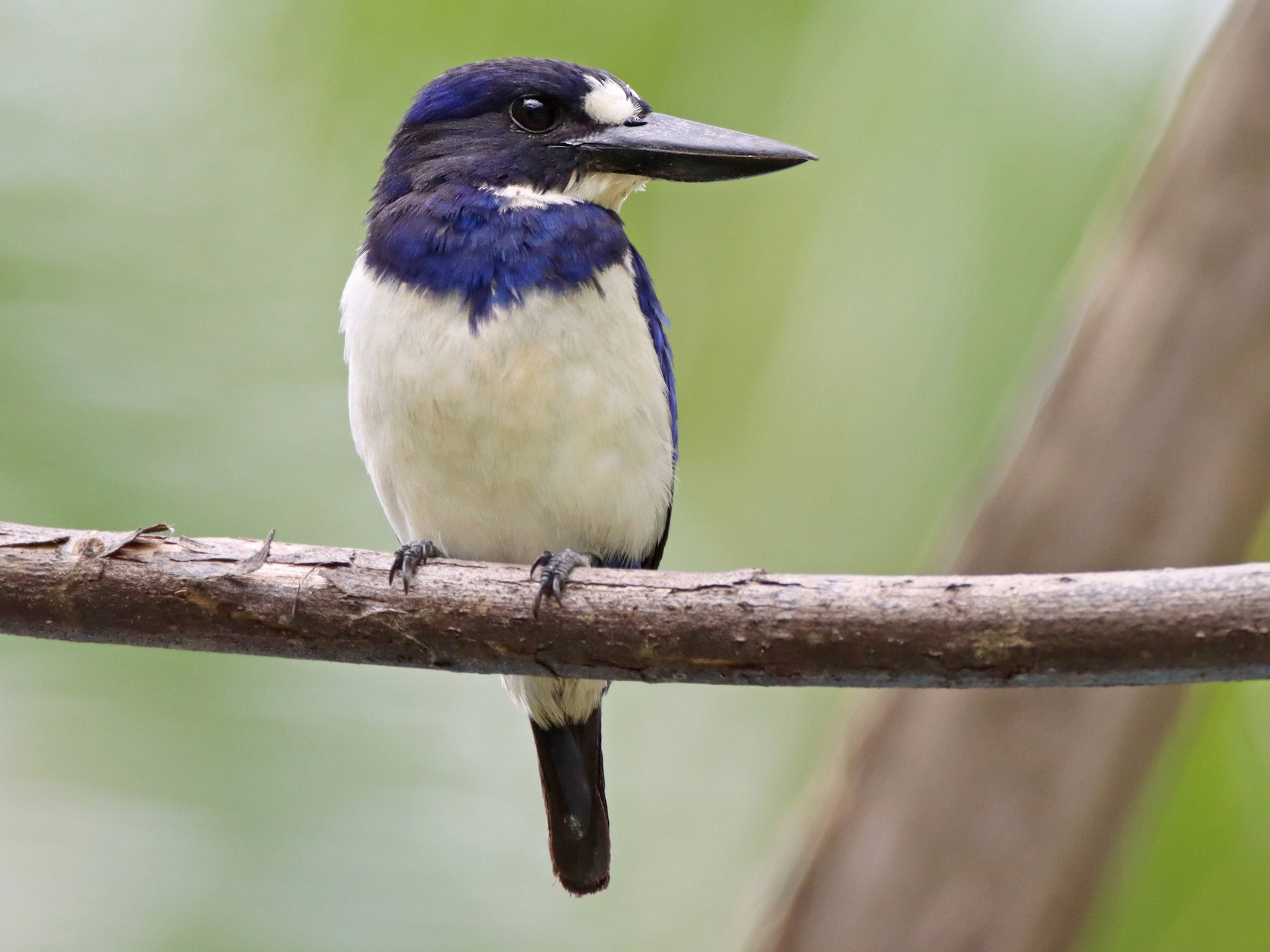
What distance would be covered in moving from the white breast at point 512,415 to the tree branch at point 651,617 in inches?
18.6

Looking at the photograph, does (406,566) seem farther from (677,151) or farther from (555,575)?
(677,151)

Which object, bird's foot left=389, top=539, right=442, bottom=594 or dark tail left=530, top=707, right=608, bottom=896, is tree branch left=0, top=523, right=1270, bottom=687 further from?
dark tail left=530, top=707, right=608, bottom=896

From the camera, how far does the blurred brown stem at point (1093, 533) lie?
10.7 feet

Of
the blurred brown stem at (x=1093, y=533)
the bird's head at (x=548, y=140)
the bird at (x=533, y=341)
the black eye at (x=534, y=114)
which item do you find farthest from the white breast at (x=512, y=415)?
the blurred brown stem at (x=1093, y=533)

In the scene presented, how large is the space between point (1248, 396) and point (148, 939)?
3.09 metres

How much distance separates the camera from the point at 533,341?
2424 millimetres

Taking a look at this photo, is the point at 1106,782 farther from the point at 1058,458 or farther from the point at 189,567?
the point at 189,567

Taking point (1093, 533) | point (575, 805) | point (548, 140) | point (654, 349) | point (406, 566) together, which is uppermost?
point (548, 140)

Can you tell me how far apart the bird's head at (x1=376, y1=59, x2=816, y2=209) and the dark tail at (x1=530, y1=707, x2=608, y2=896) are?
46.9 inches

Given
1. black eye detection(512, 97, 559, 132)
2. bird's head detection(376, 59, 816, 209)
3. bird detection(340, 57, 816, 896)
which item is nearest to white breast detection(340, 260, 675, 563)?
bird detection(340, 57, 816, 896)

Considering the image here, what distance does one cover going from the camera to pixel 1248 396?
337cm

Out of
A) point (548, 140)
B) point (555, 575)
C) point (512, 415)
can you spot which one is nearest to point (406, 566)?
point (555, 575)

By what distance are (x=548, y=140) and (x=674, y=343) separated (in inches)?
53.5

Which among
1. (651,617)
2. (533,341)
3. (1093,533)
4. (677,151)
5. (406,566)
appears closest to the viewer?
(651,617)
